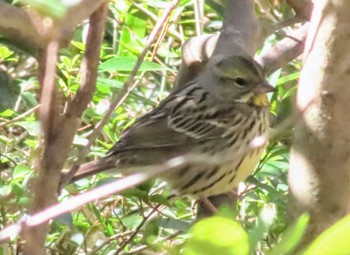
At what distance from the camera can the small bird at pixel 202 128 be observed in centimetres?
331

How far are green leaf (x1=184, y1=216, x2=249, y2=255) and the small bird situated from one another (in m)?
2.25

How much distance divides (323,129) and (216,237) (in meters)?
0.85

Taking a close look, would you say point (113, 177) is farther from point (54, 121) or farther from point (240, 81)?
point (54, 121)

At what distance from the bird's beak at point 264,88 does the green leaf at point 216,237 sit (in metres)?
2.29

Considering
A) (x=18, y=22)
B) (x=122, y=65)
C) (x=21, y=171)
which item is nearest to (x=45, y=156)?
(x=18, y=22)

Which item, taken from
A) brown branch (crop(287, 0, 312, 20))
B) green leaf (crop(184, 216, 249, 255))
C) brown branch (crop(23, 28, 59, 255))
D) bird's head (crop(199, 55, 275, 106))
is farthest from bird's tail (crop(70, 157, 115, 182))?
green leaf (crop(184, 216, 249, 255))

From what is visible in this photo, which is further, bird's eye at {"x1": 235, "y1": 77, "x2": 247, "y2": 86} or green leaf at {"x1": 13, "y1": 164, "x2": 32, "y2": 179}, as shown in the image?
bird's eye at {"x1": 235, "y1": 77, "x2": 247, "y2": 86}

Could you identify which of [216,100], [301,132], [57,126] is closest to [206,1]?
[216,100]

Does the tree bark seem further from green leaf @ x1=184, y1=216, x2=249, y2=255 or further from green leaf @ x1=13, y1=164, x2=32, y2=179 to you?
green leaf @ x1=13, y1=164, x2=32, y2=179

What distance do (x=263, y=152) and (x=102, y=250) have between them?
71 centimetres

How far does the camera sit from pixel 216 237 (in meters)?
0.93

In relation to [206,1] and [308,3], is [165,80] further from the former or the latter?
[308,3]

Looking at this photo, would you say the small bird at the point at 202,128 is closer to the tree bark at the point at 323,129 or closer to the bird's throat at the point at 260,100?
the bird's throat at the point at 260,100

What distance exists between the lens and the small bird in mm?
3309
